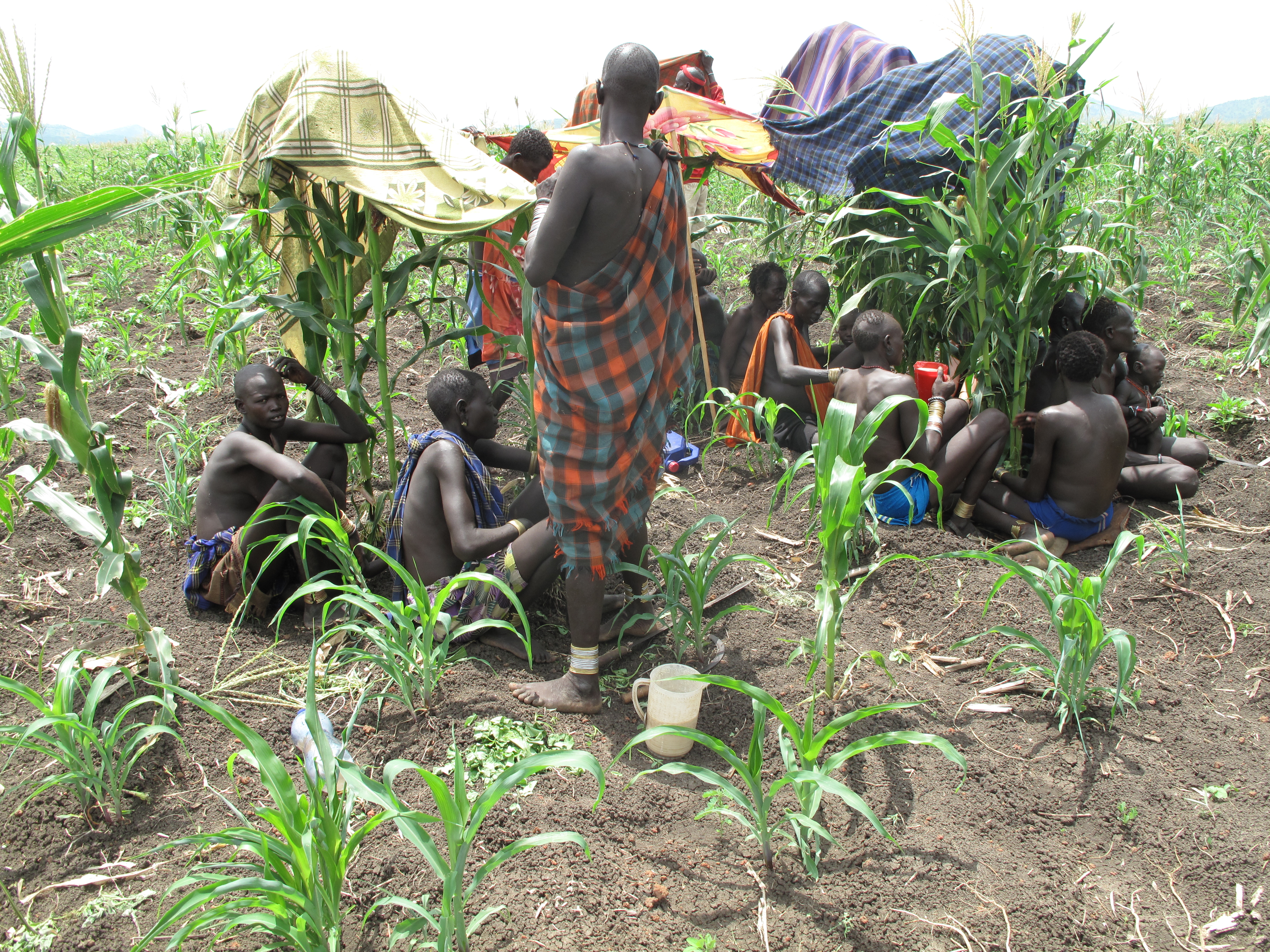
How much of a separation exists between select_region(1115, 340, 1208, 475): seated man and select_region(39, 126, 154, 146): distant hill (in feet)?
13.8

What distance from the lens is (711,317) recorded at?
480 cm

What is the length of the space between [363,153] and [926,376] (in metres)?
2.57

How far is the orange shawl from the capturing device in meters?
4.05

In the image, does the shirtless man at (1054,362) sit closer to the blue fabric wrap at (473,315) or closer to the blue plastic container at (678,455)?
the blue plastic container at (678,455)

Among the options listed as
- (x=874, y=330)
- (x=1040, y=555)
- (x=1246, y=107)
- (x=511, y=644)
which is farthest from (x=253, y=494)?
(x=1246, y=107)

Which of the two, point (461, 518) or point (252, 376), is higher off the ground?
point (252, 376)

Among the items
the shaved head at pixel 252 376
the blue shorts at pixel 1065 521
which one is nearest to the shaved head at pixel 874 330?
the blue shorts at pixel 1065 521

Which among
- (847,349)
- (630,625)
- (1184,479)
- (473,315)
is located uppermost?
(473,315)

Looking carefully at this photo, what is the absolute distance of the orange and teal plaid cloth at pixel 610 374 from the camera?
7.13ft

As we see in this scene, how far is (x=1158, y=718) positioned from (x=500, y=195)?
8.44 feet

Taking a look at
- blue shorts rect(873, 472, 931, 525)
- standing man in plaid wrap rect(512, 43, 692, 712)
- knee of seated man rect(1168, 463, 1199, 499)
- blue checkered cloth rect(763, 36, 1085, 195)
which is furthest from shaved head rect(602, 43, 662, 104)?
knee of seated man rect(1168, 463, 1199, 499)

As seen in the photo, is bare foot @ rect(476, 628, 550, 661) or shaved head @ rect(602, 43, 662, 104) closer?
shaved head @ rect(602, 43, 662, 104)

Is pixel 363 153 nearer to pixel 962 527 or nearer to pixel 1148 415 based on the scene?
pixel 962 527

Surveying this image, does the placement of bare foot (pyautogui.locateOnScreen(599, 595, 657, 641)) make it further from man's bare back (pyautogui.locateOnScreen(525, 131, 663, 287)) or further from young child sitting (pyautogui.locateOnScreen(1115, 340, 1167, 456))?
young child sitting (pyautogui.locateOnScreen(1115, 340, 1167, 456))
